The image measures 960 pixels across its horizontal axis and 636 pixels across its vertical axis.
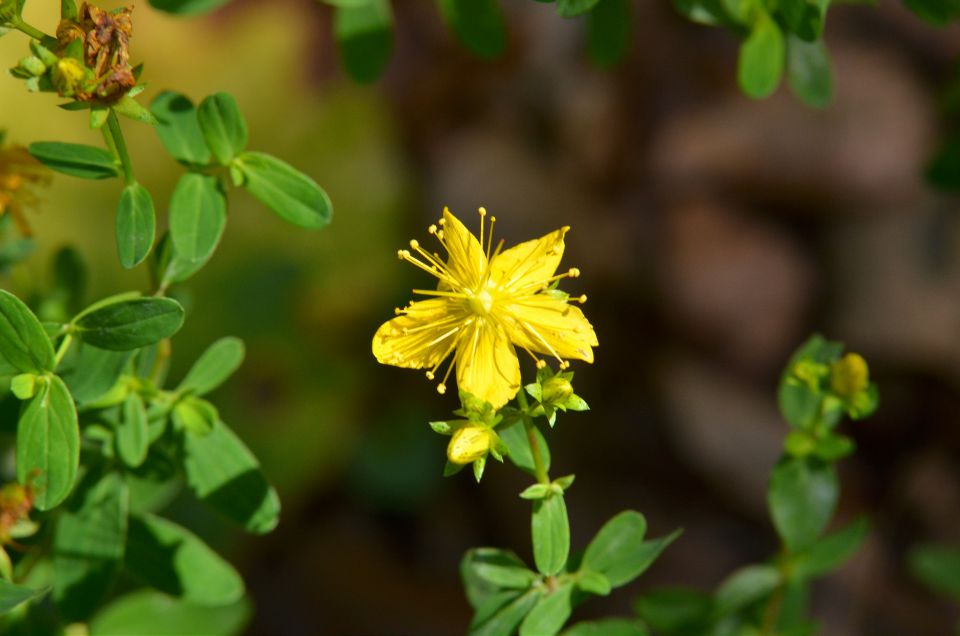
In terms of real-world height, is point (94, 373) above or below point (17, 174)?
below

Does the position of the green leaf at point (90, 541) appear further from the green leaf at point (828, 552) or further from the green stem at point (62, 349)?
the green leaf at point (828, 552)

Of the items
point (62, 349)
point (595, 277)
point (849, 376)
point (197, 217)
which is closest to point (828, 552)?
point (849, 376)

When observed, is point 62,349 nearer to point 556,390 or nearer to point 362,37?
point 556,390

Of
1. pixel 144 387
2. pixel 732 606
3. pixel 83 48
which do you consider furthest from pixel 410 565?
pixel 83 48

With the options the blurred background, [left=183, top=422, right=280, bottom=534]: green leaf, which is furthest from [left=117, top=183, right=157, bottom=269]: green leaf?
the blurred background

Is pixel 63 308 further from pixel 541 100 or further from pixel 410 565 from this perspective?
pixel 541 100

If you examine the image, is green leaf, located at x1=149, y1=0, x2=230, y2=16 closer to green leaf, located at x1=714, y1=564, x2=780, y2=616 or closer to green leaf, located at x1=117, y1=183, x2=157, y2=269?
green leaf, located at x1=117, y1=183, x2=157, y2=269
